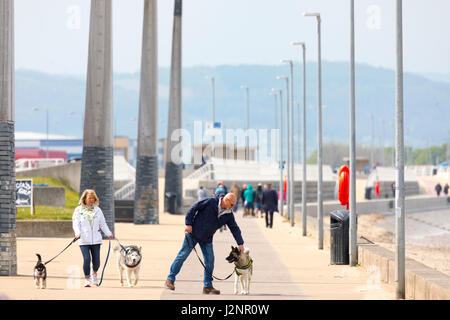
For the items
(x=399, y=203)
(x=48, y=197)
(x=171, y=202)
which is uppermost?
(x=399, y=203)

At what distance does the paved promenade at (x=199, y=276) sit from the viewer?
15242 mm

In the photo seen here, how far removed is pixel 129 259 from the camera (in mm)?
15367

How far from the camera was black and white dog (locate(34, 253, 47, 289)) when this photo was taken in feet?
50.8

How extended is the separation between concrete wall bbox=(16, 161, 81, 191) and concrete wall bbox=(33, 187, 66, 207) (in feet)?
42.4

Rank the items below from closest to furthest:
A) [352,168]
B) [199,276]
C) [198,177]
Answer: [199,276], [352,168], [198,177]

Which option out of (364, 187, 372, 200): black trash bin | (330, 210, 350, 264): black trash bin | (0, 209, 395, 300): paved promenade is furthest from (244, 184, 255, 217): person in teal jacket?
(364, 187, 372, 200): black trash bin

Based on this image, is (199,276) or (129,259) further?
(199,276)

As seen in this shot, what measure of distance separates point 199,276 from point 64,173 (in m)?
36.7

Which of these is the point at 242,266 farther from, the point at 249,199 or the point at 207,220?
the point at 249,199

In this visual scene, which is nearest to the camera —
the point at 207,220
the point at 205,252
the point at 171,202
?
the point at 207,220

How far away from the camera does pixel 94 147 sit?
31609 millimetres

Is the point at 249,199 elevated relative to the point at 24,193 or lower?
lower

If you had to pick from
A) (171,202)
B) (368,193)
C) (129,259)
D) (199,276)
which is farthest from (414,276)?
(368,193)

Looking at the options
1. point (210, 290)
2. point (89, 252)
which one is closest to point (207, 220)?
point (210, 290)
